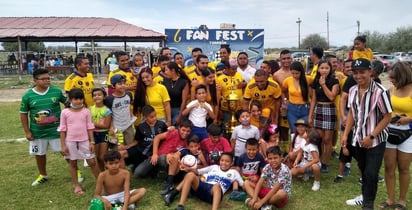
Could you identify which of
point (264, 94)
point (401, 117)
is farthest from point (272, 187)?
point (264, 94)

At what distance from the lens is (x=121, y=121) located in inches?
208

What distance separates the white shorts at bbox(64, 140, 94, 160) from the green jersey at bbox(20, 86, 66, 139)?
1.76ft

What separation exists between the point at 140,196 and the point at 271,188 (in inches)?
66.5

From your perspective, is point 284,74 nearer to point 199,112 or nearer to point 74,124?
point 199,112

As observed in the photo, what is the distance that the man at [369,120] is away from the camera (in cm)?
374

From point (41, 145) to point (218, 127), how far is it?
8.79 ft

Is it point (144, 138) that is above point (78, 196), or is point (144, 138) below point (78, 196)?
above

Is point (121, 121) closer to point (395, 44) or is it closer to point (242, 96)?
point (242, 96)

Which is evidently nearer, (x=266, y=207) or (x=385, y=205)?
(x=266, y=207)

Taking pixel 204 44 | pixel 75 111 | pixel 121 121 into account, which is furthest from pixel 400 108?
pixel 204 44

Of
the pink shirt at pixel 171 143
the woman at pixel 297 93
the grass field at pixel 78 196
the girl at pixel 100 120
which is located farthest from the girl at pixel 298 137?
the girl at pixel 100 120

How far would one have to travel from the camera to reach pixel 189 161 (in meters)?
4.88

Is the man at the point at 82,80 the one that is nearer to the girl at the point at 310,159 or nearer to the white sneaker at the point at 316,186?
the girl at the point at 310,159

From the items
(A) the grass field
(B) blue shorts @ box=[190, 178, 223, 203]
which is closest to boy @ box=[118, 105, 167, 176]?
(A) the grass field
